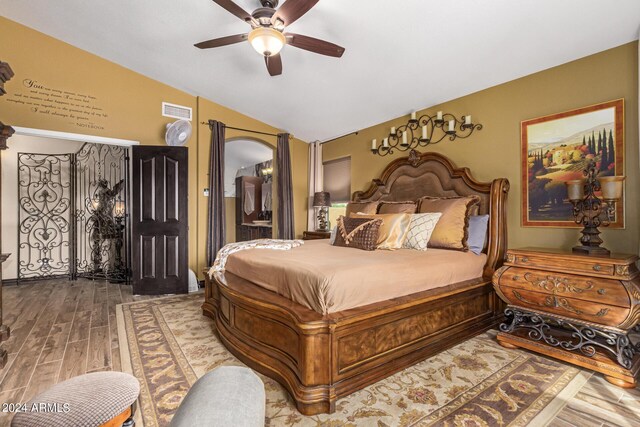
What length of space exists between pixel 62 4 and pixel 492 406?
517 cm

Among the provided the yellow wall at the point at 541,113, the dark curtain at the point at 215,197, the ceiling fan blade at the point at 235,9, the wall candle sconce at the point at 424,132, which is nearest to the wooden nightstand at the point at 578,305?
the yellow wall at the point at 541,113

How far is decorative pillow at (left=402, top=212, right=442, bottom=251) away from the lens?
3017 millimetres

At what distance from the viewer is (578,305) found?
2.18 metres

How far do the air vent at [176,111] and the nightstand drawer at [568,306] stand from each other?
4709 millimetres

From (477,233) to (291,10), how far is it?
8.50 ft

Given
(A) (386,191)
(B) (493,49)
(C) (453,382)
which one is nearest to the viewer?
(C) (453,382)

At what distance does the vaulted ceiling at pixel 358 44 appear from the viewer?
245 centimetres

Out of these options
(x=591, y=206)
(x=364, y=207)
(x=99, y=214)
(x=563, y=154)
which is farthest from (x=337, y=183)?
(x=99, y=214)

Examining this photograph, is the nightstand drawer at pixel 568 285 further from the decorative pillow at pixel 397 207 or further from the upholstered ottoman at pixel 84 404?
the upholstered ottoman at pixel 84 404

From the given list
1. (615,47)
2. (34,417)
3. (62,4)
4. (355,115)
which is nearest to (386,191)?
(355,115)

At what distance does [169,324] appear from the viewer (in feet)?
10.0

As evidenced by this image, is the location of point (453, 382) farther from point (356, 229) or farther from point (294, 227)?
point (294, 227)

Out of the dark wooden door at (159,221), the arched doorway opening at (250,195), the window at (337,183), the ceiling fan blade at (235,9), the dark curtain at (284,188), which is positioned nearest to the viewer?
the ceiling fan blade at (235,9)

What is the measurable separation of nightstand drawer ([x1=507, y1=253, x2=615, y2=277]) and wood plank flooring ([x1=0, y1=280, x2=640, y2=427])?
70 cm
